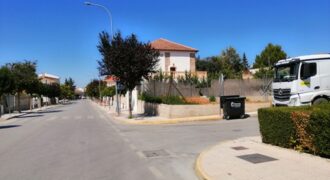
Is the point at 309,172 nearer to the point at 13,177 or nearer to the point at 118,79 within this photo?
the point at 13,177

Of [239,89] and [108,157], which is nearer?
[108,157]

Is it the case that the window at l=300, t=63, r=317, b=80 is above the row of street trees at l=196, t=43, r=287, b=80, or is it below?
below

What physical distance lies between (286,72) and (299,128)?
973 cm

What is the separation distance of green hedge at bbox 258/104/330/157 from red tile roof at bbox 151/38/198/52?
59633 mm

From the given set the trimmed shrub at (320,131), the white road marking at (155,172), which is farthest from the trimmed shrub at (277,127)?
the white road marking at (155,172)

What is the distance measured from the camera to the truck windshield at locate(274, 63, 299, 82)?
19.1 metres

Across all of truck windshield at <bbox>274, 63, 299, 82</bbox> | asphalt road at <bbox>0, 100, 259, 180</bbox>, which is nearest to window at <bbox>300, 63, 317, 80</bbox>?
truck windshield at <bbox>274, 63, 299, 82</bbox>

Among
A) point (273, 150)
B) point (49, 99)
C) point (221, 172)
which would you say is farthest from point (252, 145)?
point (49, 99)

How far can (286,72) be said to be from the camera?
1975cm

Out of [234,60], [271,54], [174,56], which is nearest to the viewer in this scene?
[174,56]

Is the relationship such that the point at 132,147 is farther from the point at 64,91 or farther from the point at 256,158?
the point at 64,91

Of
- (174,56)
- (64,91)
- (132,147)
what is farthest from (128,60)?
(64,91)

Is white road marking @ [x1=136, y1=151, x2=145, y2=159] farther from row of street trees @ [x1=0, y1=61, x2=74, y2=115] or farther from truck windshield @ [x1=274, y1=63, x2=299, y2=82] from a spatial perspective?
row of street trees @ [x1=0, y1=61, x2=74, y2=115]

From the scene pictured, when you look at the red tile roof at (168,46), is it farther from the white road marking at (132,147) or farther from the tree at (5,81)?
the white road marking at (132,147)
